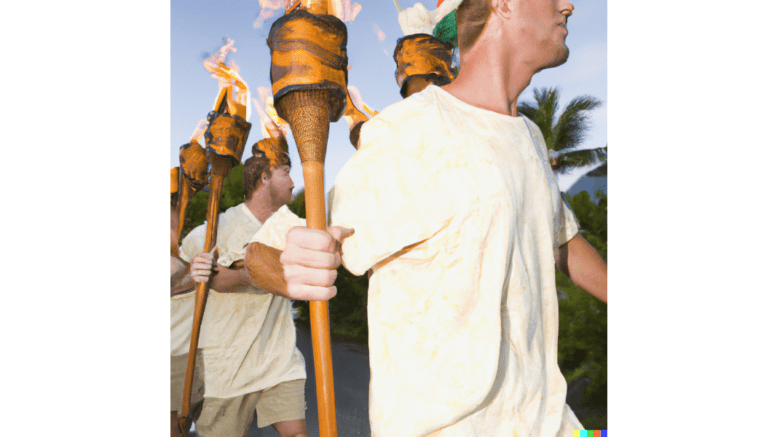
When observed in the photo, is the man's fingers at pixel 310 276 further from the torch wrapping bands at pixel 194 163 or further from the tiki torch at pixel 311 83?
the torch wrapping bands at pixel 194 163

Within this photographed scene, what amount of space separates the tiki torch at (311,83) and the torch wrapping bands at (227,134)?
0.43m

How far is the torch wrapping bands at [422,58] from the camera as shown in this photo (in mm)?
1894

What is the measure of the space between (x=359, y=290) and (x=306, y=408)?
0.46m

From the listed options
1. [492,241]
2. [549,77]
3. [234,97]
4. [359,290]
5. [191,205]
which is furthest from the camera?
[191,205]

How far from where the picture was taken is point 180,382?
6.95ft

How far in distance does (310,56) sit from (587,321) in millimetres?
1208

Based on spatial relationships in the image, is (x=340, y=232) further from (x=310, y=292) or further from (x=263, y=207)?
(x=263, y=207)

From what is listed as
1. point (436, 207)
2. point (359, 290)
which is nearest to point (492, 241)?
point (436, 207)

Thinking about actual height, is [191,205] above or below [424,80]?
below

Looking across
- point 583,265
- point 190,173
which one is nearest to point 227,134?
point 190,173

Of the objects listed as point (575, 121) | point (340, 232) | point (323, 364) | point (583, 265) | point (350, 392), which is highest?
point (575, 121)

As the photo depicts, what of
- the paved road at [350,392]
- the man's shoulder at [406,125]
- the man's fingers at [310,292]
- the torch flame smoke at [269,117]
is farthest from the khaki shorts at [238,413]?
the man's shoulder at [406,125]

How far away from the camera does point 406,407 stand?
59.2 inches

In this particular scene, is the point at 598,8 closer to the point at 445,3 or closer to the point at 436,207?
the point at 445,3
